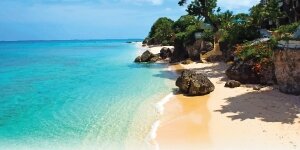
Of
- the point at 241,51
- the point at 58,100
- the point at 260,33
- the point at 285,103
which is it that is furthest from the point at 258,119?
the point at 260,33

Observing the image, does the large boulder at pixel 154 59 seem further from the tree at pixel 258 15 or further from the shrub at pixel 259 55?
the shrub at pixel 259 55

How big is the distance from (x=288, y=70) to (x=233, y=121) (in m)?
5.00

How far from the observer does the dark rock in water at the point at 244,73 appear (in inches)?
870

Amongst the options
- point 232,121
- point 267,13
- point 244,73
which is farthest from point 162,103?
point 267,13

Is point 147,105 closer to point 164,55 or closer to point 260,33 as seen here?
point 260,33

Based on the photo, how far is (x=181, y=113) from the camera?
17.6 m

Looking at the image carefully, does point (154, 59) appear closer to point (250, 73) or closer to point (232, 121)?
point (250, 73)

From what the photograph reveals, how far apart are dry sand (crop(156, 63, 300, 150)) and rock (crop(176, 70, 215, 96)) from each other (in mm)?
546

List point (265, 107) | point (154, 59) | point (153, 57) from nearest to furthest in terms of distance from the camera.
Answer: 1. point (265, 107)
2. point (154, 59)
3. point (153, 57)

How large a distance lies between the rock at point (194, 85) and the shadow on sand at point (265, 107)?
7.45 feet

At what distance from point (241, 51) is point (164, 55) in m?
24.9

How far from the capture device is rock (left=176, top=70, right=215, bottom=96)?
830 inches

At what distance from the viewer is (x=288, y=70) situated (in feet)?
59.7

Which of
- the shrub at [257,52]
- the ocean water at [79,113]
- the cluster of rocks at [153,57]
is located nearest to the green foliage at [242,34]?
the shrub at [257,52]
